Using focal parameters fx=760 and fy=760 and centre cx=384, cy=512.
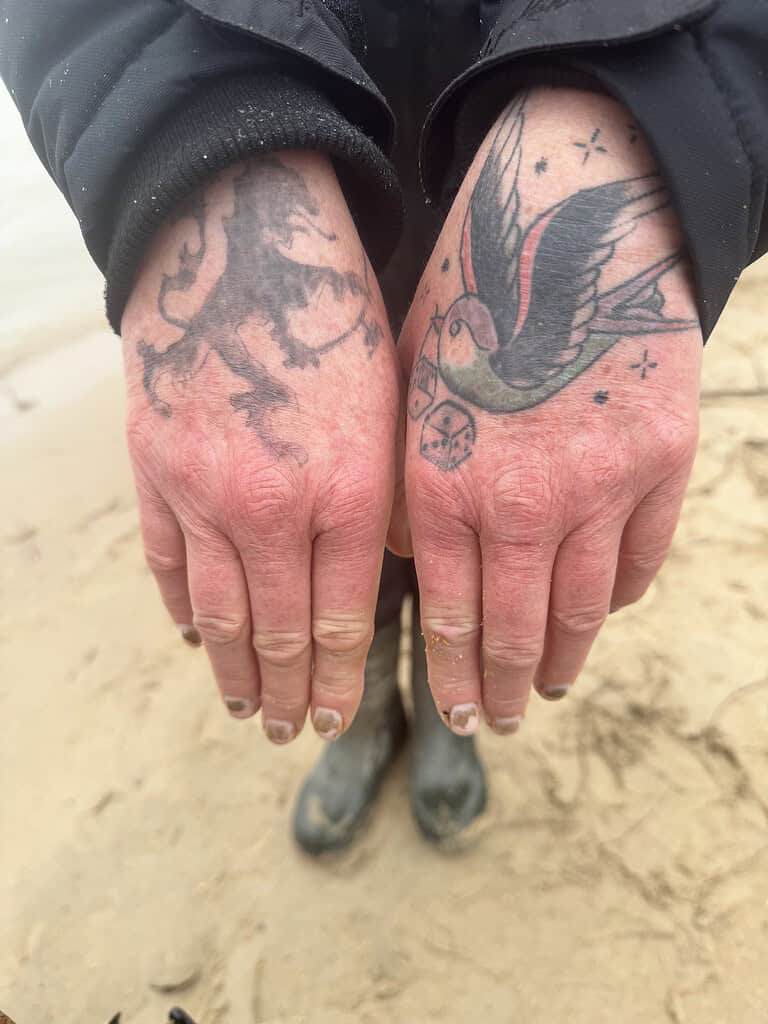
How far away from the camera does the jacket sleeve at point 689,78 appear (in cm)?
75

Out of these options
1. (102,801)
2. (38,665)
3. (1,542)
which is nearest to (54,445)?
(1,542)

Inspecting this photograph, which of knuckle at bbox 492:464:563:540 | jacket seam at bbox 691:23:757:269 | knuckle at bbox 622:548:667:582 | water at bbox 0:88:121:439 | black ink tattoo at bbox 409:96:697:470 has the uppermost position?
jacket seam at bbox 691:23:757:269

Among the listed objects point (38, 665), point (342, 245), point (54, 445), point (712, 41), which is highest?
point (712, 41)

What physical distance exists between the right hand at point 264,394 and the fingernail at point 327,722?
0.19 metres

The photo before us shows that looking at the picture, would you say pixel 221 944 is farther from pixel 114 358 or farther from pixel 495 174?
pixel 114 358

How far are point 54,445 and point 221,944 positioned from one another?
2.00 metres

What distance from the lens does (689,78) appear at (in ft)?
2.50

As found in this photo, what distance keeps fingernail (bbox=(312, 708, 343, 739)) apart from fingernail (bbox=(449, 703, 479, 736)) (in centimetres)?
16

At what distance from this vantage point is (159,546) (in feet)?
3.13

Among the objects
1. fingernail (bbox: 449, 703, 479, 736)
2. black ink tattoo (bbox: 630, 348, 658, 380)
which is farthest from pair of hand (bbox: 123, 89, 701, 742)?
fingernail (bbox: 449, 703, 479, 736)

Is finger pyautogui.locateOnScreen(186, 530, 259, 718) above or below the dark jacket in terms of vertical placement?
below

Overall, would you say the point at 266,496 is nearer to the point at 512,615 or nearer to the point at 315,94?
the point at 512,615

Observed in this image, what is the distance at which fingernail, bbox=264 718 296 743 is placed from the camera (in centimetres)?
107

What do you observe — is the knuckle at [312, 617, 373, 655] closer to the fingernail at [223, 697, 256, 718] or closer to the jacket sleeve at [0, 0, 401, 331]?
the fingernail at [223, 697, 256, 718]
